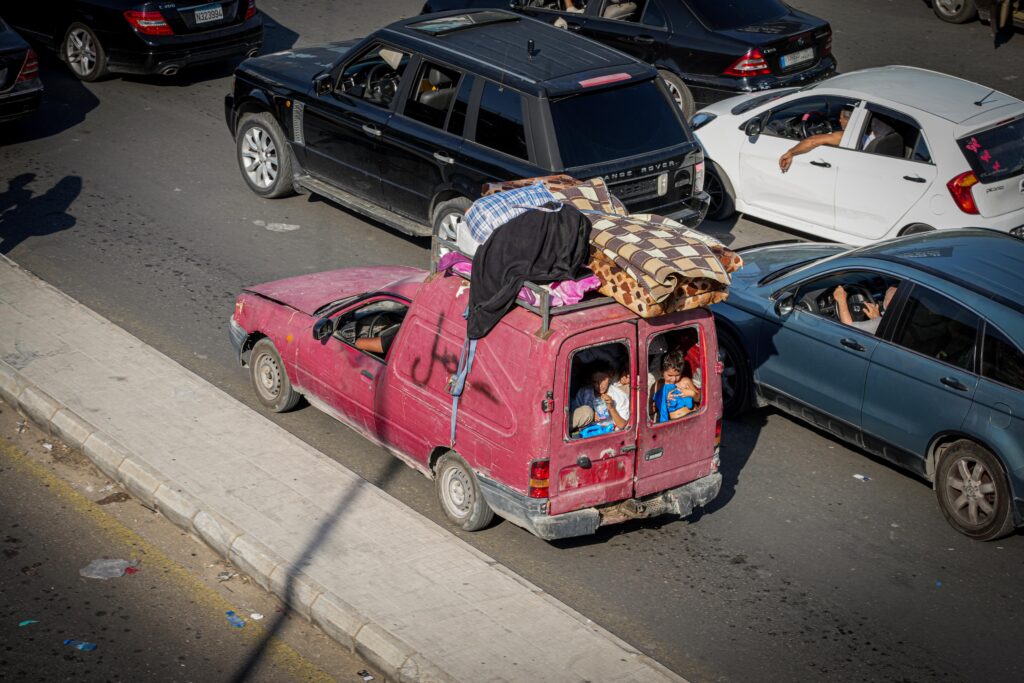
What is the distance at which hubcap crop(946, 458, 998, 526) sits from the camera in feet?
26.8

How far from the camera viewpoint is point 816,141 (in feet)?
40.5

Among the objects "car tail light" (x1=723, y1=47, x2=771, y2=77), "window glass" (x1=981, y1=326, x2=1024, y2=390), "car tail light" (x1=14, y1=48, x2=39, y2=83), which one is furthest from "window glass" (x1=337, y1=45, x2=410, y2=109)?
"window glass" (x1=981, y1=326, x2=1024, y2=390)

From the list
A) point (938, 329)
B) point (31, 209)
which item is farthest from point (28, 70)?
point (938, 329)

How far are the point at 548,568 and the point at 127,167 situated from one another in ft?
28.1

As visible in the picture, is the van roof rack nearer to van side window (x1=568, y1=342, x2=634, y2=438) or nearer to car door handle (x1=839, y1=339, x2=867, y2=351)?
van side window (x1=568, y1=342, x2=634, y2=438)

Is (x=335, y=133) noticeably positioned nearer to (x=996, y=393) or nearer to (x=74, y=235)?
(x=74, y=235)

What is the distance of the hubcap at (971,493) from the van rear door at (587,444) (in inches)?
94.7

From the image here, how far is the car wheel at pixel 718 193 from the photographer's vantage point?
13.2m

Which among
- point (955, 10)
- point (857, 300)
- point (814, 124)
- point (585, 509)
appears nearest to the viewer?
point (585, 509)

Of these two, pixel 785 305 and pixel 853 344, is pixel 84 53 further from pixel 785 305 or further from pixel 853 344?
pixel 853 344

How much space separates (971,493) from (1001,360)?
95 centimetres

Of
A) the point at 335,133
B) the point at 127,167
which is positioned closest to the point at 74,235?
the point at 127,167

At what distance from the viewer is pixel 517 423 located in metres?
7.31

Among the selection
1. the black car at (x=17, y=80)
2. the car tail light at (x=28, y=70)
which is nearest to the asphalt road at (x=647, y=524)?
the black car at (x=17, y=80)
